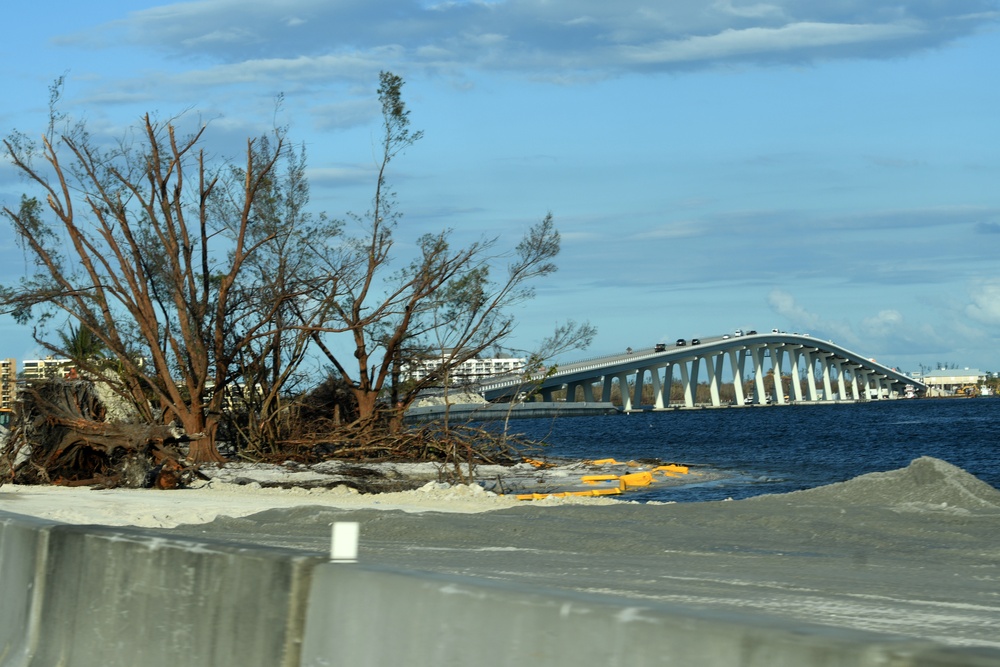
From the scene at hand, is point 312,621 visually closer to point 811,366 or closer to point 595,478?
point 595,478

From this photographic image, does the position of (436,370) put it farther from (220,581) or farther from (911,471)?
(220,581)

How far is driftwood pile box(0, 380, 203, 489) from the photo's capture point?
76.5 feet

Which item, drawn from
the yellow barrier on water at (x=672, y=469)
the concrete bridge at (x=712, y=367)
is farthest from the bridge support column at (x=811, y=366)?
the yellow barrier on water at (x=672, y=469)

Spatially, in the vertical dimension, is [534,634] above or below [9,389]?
below

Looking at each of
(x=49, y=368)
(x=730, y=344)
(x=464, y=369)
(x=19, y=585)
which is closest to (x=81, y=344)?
(x=49, y=368)

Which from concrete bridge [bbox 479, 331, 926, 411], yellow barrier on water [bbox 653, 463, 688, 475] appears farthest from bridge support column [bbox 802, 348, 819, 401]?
yellow barrier on water [bbox 653, 463, 688, 475]

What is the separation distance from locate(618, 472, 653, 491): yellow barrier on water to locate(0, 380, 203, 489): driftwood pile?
11.0m

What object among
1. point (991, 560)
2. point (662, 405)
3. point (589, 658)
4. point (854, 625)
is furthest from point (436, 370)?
point (662, 405)

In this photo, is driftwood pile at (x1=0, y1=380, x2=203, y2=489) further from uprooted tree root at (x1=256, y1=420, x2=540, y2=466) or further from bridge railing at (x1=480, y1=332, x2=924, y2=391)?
bridge railing at (x1=480, y1=332, x2=924, y2=391)

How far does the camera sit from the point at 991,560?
35.7 ft

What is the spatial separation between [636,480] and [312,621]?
2705 cm

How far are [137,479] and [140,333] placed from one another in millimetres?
7753

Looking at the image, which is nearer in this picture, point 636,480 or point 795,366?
point 636,480

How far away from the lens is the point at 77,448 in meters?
25.2
